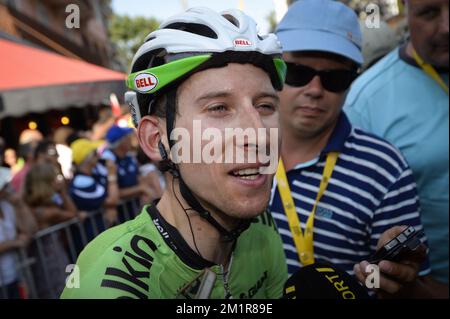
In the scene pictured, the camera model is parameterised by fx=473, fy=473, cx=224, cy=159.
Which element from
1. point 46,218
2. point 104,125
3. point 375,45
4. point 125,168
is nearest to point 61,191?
point 46,218

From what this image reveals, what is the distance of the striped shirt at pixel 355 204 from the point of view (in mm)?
2621

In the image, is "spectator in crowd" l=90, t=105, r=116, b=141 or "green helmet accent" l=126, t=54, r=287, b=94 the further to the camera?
"spectator in crowd" l=90, t=105, r=116, b=141

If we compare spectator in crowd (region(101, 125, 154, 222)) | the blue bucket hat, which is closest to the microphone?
the blue bucket hat

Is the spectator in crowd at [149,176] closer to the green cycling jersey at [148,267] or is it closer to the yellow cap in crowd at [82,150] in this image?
the yellow cap in crowd at [82,150]

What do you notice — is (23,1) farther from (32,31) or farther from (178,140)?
(178,140)

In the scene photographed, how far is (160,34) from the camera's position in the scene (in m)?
1.89

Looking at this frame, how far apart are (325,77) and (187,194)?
1337 mm

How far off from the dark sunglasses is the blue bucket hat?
10cm

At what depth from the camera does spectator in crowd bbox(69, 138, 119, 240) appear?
247 inches

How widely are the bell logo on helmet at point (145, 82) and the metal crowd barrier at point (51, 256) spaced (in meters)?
3.64

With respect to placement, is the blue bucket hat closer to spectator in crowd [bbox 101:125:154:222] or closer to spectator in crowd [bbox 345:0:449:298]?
spectator in crowd [bbox 345:0:449:298]

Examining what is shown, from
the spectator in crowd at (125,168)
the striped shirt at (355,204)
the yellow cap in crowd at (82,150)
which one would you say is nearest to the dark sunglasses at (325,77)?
the striped shirt at (355,204)

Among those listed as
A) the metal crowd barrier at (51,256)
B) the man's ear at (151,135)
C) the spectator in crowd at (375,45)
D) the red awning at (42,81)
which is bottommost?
the metal crowd barrier at (51,256)

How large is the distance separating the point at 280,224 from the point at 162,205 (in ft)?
3.18
